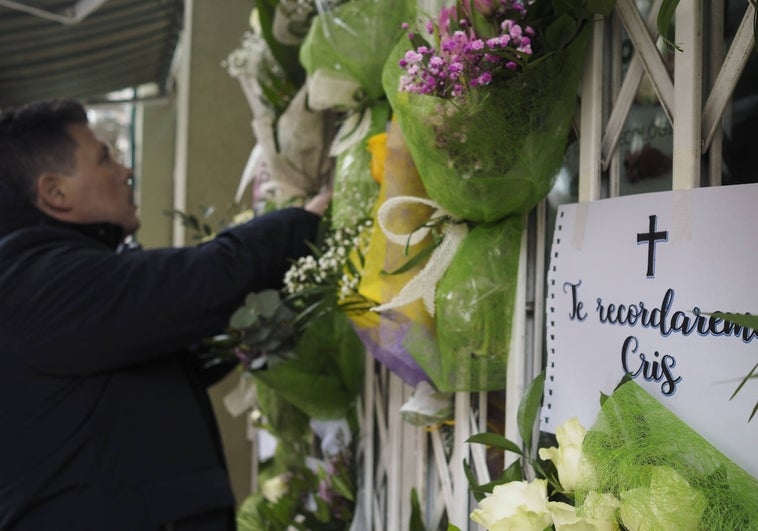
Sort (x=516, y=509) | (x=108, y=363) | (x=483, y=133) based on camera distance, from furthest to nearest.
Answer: (x=108, y=363) → (x=483, y=133) → (x=516, y=509)

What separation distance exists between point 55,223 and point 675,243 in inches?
49.7

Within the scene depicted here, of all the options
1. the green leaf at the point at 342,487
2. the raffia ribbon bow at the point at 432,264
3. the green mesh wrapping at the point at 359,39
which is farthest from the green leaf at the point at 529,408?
the green leaf at the point at 342,487

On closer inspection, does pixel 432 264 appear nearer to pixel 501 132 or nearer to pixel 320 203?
pixel 501 132

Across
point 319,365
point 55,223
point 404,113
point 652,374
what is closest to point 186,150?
point 55,223

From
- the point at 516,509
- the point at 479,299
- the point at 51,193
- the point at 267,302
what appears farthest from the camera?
the point at 51,193

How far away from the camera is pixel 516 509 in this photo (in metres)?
0.63

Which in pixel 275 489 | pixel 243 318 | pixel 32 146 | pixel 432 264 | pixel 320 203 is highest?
pixel 32 146

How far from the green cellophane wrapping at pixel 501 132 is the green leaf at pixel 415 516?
523 mm

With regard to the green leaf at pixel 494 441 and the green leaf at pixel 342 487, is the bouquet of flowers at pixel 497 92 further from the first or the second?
the green leaf at pixel 342 487

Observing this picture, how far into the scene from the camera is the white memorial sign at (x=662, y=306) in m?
0.57

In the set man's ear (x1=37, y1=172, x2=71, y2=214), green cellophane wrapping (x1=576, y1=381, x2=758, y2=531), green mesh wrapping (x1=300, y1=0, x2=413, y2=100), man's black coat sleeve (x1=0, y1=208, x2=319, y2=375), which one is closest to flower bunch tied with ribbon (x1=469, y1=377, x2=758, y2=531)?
green cellophane wrapping (x1=576, y1=381, x2=758, y2=531)

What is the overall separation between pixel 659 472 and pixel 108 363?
113 centimetres

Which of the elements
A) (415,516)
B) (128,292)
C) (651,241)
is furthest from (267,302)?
(651,241)

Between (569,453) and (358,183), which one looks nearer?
(569,453)
